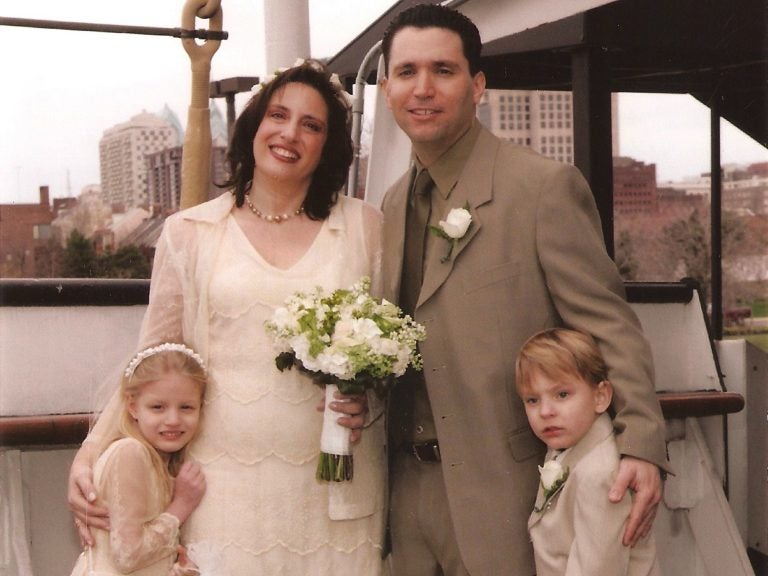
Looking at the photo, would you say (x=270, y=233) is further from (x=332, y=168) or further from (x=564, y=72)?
(x=564, y=72)

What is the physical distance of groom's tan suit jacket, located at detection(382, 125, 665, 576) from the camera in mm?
2527

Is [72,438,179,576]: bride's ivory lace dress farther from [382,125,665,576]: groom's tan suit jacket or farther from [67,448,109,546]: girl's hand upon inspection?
[382,125,665,576]: groom's tan suit jacket

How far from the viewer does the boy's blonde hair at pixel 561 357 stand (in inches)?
96.5

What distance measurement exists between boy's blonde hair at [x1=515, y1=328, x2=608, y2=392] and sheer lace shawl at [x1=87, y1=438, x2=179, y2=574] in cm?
99

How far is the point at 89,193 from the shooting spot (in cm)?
933

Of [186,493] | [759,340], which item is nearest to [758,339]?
[759,340]

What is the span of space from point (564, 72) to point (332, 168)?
3.04 meters

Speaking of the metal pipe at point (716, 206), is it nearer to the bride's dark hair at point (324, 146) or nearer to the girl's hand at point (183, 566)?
the bride's dark hair at point (324, 146)

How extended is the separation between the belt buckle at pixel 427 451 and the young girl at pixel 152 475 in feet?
1.86

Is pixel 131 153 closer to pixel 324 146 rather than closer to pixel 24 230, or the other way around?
pixel 24 230

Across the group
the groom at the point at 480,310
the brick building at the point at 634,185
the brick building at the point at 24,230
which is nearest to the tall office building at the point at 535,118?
the brick building at the point at 634,185

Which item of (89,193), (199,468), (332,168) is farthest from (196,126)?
(89,193)

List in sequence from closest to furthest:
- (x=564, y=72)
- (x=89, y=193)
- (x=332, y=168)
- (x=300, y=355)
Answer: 1. (x=300, y=355)
2. (x=332, y=168)
3. (x=564, y=72)
4. (x=89, y=193)

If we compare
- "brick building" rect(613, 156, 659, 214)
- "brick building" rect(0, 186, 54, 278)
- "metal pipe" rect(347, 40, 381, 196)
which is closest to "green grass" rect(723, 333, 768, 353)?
"brick building" rect(613, 156, 659, 214)
